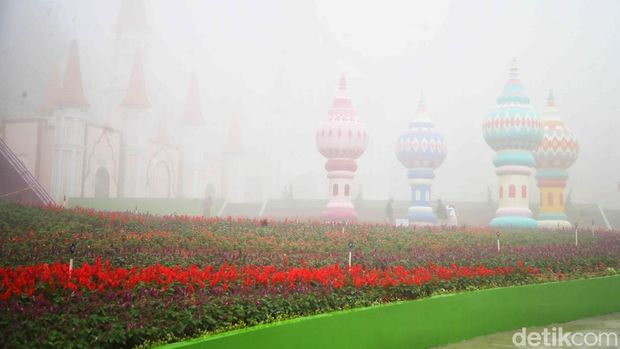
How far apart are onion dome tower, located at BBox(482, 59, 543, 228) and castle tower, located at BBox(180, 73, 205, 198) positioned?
63.0ft

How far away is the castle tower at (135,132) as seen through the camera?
36.5 meters

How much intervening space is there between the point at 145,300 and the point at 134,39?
34207 millimetres

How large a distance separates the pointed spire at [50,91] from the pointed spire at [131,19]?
5246 millimetres

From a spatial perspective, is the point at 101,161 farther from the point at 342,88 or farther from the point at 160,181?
the point at 342,88

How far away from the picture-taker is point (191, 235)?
17.5 meters

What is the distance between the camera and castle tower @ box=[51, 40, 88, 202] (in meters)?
30.6

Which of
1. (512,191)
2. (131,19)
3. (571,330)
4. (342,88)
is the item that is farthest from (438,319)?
(131,19)

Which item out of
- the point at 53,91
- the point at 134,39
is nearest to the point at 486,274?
the point at 53,91

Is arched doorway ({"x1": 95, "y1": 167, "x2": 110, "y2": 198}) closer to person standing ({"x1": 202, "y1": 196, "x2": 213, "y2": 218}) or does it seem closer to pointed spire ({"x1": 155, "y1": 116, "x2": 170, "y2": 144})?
person standing ({"x1": 202, "y1": 196, "x2": 213, "y2": 218})

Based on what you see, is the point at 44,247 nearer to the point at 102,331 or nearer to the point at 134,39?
the point at 102,331

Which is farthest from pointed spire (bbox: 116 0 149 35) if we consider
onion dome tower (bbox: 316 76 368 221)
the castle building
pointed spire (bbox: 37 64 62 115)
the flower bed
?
the flower bed

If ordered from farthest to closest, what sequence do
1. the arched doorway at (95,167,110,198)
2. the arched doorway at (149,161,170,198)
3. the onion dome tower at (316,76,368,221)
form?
the arched doorway at (149,161,170,198), the arched doorway at (95,167,110,198), the onion dome tower at (316,76,368,221)

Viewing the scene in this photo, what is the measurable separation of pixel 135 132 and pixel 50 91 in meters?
4.97

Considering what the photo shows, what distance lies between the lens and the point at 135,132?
3766 cm
